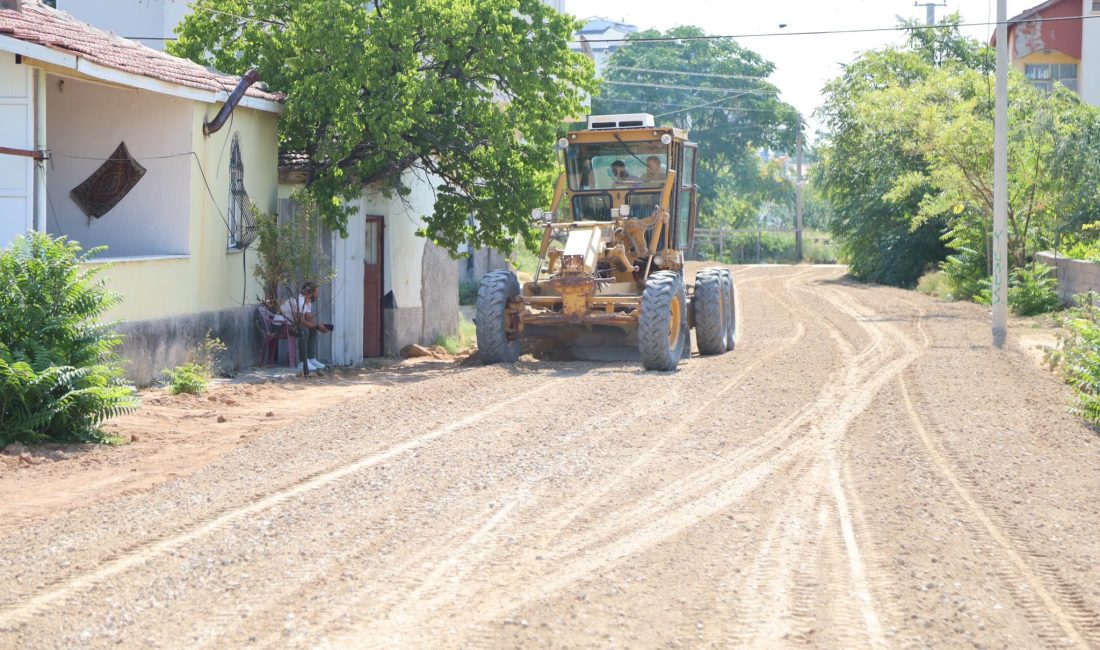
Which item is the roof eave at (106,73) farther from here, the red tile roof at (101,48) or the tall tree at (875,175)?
the tall tree at (875,175)

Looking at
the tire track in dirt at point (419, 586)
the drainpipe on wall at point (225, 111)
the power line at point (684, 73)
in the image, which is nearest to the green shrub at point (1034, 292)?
the drainpipe on wall at point (225, 111)

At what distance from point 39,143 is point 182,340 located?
3.28m

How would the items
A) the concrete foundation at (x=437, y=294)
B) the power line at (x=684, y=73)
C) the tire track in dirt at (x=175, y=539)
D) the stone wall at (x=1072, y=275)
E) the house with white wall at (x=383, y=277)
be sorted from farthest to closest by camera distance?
the power line at (x=684, y=73)
the stone wall at (x=1072, y=275)
the concrete foundation at (x=437, y=294)
the house with white wall at (x=383, y=277)
the tire track in dirt at (x=175, y=539)

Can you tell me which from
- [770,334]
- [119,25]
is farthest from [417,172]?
[119,25]

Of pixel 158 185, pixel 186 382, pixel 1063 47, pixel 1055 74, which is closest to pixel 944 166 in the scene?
pixel 158 185

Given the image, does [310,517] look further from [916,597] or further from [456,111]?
[456,111]

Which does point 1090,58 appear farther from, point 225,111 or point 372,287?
point 225,111

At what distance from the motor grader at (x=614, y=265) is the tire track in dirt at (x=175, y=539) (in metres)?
5.34

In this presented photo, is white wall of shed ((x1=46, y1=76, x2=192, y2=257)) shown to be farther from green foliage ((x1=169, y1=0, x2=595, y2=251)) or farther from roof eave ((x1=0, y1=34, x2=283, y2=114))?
green foliage ((x1=169, y1=0, x2=595, y2=251))

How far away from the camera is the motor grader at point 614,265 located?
1597 centimetres

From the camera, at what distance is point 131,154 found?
15781 mm

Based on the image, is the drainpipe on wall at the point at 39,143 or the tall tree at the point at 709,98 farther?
the tall tree at the point at 709,98

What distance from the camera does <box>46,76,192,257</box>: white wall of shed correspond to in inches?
615

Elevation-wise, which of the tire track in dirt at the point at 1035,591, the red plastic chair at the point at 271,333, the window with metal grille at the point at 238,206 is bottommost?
the tire track in dirt at the point at 1035,591
